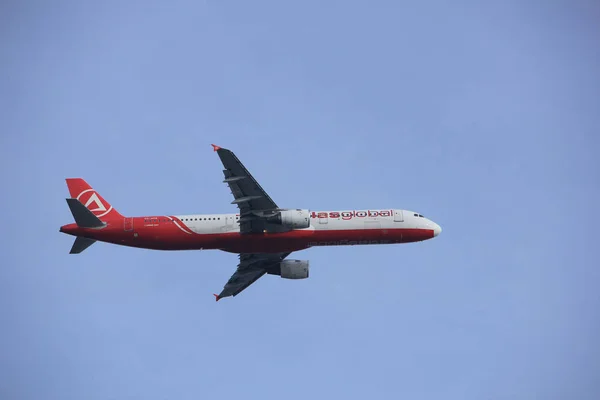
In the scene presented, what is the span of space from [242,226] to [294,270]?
1132 cm

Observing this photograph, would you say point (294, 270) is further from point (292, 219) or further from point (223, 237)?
point (223, 237)

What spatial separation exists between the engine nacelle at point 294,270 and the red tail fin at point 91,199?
1843 centimetres

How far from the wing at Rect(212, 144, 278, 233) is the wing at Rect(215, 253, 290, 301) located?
32.0 ft

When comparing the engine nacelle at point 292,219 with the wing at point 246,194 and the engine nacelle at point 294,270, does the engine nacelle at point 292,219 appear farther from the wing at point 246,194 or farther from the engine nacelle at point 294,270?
the engine nacelle at point 294,270

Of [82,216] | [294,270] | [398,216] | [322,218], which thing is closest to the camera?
[82,216]

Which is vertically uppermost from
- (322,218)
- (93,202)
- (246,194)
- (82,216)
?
(246,194)

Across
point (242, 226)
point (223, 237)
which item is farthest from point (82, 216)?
point (242, 226)

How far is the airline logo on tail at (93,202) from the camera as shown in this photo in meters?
71.4

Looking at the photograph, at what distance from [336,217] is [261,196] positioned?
324 inches

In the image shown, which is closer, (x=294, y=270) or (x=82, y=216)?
(x=82, y=216)

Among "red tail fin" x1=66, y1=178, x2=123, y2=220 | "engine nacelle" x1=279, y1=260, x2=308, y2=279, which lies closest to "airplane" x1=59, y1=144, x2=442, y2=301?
"red tail fin" x1=66, y1=178, x2=123, y2=220

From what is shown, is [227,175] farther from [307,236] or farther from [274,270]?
[274,270]

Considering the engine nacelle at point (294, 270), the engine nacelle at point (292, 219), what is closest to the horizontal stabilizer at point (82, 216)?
the engine nacelle at point (292, 219)

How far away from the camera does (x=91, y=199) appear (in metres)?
72.6
